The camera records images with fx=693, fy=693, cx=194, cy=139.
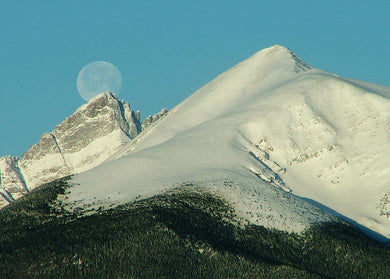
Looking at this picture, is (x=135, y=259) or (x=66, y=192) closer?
(x=135, y=259)

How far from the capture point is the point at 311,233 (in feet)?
524

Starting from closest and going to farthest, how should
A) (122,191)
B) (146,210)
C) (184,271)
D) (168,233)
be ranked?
(184,271), (168,233), (146,210), (122,191)

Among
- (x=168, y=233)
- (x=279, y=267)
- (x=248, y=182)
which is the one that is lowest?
(x=279, y=267)

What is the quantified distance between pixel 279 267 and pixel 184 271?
749 inches

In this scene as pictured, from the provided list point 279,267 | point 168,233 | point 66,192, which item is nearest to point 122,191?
point 66,192

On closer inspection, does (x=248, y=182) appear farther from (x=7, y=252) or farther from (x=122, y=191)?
(x=7, y=252)

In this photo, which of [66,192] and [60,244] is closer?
[60,244]

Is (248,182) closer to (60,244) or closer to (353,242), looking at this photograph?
(353,242)

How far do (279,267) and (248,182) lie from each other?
52.8 meters

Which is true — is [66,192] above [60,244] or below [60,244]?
above

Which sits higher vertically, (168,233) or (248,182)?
(248,182)

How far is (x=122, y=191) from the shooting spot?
18375 cm

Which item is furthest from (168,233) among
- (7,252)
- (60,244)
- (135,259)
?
(7,252)

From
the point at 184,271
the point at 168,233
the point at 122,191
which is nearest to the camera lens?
the point at 184,271
